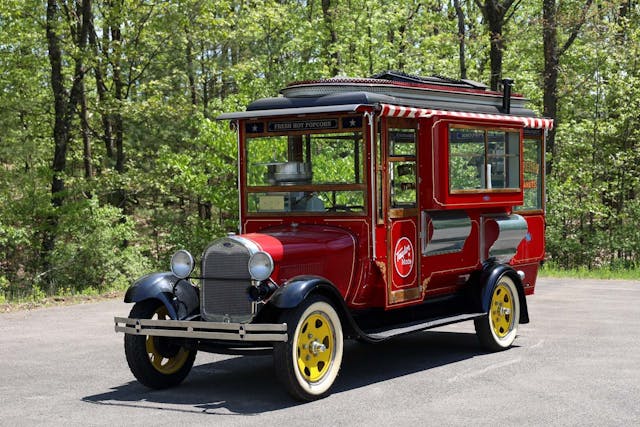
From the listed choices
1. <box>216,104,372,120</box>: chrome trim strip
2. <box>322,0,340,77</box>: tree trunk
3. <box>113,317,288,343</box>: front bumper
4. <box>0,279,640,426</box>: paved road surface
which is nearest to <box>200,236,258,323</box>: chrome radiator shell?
<box>113,317,288,343</box>: front bumper

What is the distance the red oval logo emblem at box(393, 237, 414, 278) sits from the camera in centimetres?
942

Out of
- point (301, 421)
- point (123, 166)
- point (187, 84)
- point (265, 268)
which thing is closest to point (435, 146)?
point (265, 268)

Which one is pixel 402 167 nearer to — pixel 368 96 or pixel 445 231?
pixel 445 231

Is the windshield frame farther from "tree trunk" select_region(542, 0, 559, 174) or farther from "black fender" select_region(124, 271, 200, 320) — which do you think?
"tree trunk" select_region(542, 0, 559, 174)

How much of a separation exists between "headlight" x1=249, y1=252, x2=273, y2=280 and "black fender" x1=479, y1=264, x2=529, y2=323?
306 centimetres

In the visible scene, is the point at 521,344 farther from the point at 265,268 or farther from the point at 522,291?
the point at 265,268

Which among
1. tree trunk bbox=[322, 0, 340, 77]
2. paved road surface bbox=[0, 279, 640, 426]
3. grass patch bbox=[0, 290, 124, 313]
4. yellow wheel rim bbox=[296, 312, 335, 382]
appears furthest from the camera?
tree trunk bbox=[322, 0, 340, 77]

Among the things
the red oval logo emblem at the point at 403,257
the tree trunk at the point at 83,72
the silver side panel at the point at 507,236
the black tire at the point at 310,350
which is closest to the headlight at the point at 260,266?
the black tire at the point at 310,350

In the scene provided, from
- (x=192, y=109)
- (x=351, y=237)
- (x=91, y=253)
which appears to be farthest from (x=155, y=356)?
(x=192, y=109)

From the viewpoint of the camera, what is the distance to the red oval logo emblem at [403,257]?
9.42m

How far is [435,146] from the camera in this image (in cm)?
985

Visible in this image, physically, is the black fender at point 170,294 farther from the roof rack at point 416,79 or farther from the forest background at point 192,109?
the forest background at point 192,109

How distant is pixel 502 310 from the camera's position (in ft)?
34.7

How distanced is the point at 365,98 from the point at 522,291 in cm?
326
